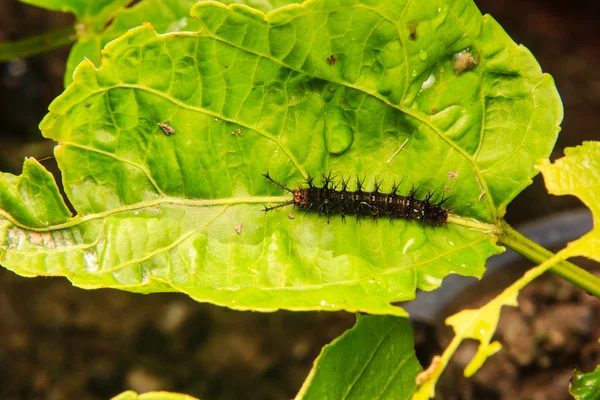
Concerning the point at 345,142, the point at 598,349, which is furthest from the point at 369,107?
the point at 598,349

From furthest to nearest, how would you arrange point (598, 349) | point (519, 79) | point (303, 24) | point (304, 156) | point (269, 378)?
point (269, 378) → point (598, 349) → point (304, 156) → point (519, 79) → point (303, 24)

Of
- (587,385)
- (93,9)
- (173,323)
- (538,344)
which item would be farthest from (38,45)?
(538,344)

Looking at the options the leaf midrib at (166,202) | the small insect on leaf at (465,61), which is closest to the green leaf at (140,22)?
the leaf midrib at (166,202)

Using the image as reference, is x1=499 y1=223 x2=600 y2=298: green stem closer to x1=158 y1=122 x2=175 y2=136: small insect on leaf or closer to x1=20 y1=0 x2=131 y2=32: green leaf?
x1=158 y1=122 x2=175 y2=136: small insect on leaf

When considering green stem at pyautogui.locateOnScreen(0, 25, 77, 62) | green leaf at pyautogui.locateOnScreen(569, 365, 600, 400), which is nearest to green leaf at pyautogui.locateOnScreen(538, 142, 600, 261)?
green leaf at pyautogui.locateOnScreen(569, 365, 600, 400)

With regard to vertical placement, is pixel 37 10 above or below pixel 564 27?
above

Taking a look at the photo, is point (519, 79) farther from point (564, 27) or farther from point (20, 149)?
point (20, 149)
